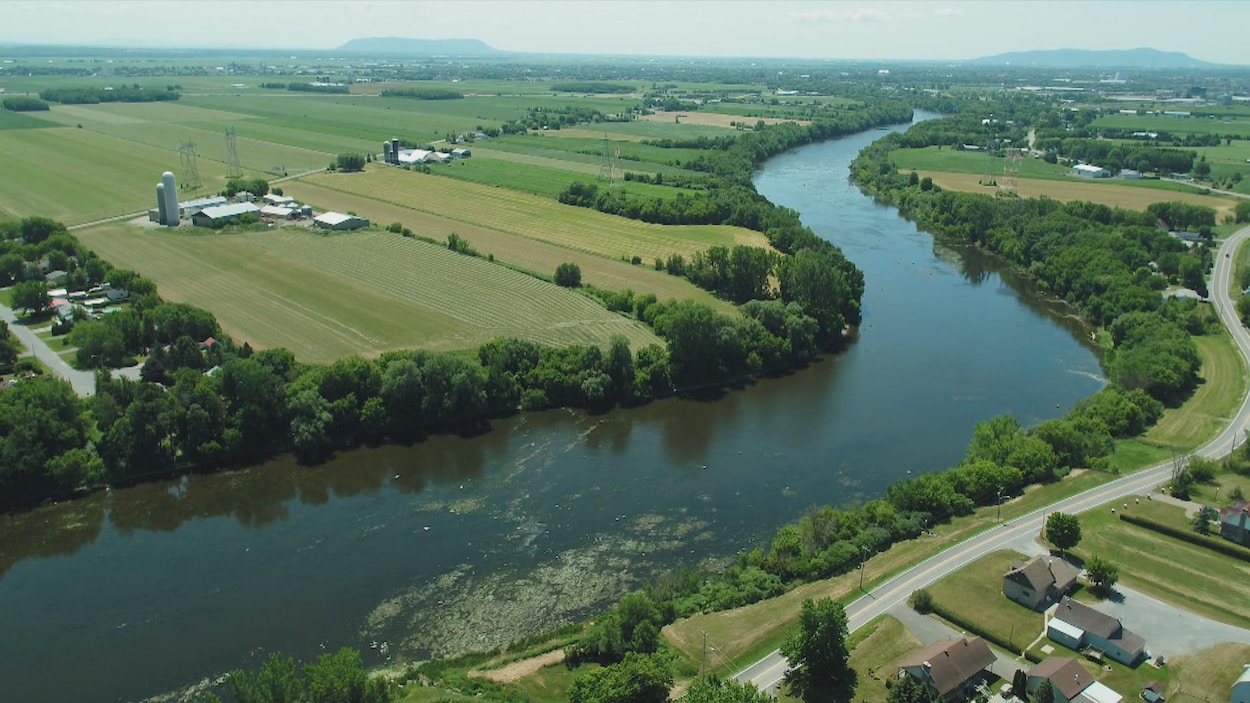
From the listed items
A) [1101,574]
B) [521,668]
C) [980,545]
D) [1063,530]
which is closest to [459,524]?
[521,668]

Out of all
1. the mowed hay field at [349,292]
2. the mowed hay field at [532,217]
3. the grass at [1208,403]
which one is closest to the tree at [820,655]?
the grass at [1208,403]

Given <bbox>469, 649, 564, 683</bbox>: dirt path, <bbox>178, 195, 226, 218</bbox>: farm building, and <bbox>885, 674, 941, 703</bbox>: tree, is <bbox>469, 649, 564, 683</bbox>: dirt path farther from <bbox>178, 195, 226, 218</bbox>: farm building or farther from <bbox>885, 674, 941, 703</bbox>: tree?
<bbox>178, 195, 226, 218</bbox>: farm building

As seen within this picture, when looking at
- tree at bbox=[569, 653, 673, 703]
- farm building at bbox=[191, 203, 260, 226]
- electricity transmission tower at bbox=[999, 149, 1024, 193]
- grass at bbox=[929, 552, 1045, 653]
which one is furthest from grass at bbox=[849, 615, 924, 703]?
electricity transmission tower at bbox=[999, 149, 1024, 193]

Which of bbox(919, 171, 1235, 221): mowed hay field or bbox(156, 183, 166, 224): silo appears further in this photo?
bbox(919, 171, 1235, 221): mowed hay field

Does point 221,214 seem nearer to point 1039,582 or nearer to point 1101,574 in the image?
point 1039,582

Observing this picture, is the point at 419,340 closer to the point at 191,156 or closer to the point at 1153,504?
the point at 1153,504
